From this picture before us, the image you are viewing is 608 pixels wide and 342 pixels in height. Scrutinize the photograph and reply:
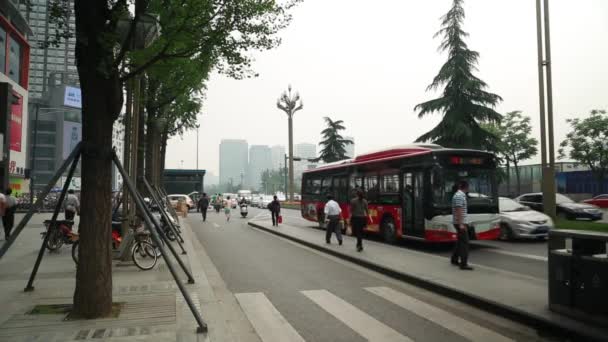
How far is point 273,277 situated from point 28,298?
429cm

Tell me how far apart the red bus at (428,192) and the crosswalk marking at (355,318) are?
6.12 meters

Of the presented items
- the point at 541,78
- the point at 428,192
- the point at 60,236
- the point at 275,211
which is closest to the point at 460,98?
the point at 541,78

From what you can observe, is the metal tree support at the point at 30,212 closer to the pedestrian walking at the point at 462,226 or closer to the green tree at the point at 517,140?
the pedestrian walking at the point at 462,226

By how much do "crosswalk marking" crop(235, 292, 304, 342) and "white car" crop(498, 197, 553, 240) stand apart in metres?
10.4

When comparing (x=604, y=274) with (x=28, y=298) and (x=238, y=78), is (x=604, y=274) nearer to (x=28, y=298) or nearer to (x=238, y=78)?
(x=238, y=78)

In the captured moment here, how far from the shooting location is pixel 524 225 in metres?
14.9

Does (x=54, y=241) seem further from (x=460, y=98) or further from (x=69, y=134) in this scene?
(x=69, y=134)

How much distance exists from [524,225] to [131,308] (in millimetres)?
12596

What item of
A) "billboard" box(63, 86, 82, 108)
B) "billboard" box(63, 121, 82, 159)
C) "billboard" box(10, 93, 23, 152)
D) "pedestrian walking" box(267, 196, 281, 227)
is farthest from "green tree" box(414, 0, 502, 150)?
"billboard" box(63, 121, 82, 159)

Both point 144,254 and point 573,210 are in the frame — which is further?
point 573,210

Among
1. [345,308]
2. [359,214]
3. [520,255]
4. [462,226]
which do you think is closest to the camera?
[345,308]

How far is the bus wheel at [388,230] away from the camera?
1498 cm

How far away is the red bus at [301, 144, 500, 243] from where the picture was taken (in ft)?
42.9

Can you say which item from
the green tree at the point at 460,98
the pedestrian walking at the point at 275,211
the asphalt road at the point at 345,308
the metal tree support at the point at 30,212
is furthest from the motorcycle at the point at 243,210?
the metal tree support at the point at 30,212
